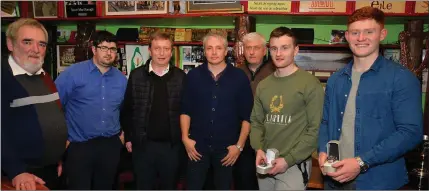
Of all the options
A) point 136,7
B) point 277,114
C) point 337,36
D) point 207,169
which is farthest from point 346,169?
point 136,7

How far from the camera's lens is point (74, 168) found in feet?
8.77

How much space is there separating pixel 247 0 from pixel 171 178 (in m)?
2.32

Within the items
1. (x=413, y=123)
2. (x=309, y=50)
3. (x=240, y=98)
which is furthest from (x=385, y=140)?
(x=309, y=50)

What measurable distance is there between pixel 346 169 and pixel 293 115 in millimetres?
552

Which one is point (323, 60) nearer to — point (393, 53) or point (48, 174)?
point (393, 53)

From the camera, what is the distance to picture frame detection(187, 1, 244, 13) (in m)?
4.04

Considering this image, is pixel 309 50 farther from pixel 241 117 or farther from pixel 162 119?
pixel 162 119

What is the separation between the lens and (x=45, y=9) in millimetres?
4797

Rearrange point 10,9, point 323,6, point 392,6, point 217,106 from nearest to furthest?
point 217,106
point 392,6
point 323,6
point 10,9

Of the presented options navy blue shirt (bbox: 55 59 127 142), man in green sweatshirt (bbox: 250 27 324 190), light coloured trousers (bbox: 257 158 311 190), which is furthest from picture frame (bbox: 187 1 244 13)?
light coloured trousers (bbox: 257 158 311 190)

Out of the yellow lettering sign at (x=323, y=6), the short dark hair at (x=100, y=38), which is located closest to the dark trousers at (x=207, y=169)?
the short dark hair at (x=100, y=38)

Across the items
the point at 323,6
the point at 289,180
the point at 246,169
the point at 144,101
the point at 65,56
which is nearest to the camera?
the point at 289,180

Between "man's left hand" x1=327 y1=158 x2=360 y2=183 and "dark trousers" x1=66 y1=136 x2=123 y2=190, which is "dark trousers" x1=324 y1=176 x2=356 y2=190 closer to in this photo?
"man's left hand" x1=327 y1=158 x2=360 y2=183

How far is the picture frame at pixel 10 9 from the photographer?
4.64 meters
